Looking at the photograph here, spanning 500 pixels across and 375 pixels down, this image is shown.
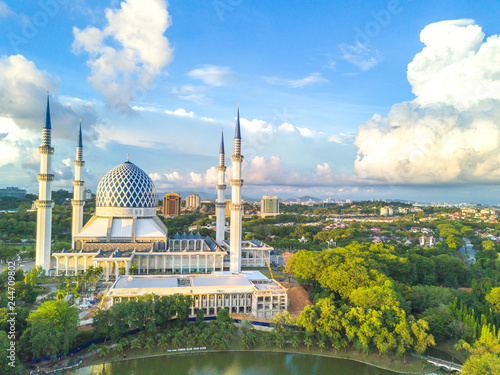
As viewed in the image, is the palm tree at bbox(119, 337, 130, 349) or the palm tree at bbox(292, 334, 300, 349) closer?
Answer: the palm tree at bbox(119, 337, 130, 349)

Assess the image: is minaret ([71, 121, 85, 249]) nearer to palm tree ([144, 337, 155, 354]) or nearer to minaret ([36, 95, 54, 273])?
minaret ([36, 95, 54, 273])

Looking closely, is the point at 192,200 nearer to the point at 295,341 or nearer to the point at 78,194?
the point at 78,194

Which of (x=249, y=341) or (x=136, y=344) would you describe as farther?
(x=249, y=341)

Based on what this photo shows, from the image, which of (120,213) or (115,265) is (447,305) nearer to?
(115,265)

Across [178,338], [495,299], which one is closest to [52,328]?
[178,338]

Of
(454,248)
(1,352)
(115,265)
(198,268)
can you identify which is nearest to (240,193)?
(198,268)

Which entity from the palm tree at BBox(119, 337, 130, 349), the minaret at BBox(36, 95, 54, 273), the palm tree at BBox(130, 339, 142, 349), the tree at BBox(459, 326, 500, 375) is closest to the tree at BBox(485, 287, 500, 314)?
the tree at BBox(459, 326, 500, 375)

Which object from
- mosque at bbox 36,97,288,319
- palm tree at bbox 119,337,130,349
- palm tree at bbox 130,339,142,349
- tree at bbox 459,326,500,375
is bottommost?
palm tree at bbox 130,339,142,349
